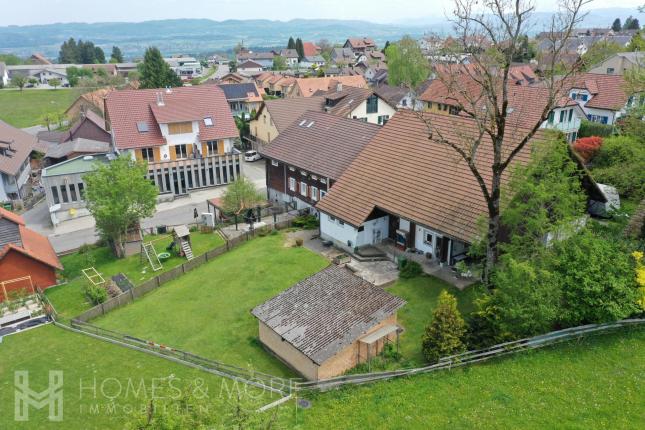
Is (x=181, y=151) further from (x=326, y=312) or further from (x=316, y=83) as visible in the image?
(x=316, y=83)

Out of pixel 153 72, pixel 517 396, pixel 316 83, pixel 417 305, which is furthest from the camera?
pixel 316 83

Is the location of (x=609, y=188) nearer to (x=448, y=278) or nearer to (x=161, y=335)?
(x=448, y=278)

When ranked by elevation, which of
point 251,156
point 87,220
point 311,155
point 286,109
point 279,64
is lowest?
point 87,220

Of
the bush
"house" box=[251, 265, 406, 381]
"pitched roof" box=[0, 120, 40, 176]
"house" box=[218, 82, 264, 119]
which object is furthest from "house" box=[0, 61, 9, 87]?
"house" box=[251, 265, 406, 381]

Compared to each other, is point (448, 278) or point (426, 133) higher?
point (426, 133)

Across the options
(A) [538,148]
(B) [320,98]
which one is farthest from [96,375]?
(B) [320,98]

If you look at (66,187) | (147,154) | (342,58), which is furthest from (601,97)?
(342,58)

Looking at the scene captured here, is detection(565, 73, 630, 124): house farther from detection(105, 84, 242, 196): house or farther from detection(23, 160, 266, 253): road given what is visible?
detection(105, 84, 242, 196): house
